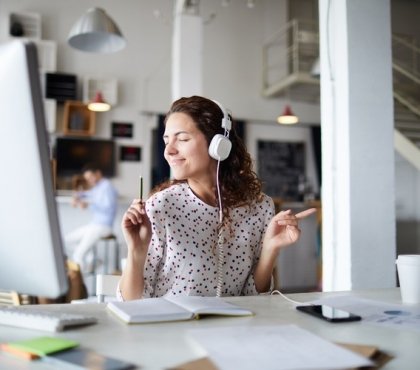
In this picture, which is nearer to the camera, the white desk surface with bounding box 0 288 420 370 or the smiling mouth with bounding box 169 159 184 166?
the white desk surface with bounding box 0 288 420 370

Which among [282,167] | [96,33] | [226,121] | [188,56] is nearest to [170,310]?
Answer: [226,121]

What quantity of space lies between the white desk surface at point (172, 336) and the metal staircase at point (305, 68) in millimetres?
6212

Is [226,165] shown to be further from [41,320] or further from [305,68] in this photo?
[305,68]

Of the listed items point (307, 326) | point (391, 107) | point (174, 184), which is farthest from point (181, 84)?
point (307, 326)

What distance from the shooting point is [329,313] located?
1050 millimetres

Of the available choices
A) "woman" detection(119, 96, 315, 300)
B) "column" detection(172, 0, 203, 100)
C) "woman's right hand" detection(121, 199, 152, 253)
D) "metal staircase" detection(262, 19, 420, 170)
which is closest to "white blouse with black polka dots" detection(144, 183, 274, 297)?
"woman" detection(119, 96, 315, 300)

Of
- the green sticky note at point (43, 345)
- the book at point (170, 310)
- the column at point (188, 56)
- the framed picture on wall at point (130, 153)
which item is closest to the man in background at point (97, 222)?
the framed picture on wall at point (130, 153)

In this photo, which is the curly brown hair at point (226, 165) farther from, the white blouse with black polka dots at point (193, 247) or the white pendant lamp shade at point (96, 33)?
the white pendant lamp shade at point (96, 33)

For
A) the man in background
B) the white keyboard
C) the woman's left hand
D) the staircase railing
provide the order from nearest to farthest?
the white keyboard → the woman's left hand → the man in background → the staircase railing

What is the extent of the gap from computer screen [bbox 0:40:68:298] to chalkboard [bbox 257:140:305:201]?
285 inches

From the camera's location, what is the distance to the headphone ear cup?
65.1 inches

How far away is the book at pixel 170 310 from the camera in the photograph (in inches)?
38.3

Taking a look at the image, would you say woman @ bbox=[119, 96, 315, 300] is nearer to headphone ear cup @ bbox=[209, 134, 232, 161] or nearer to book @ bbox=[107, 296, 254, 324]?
headphone ear cup @ bbox=[209, 134, 232, 161]

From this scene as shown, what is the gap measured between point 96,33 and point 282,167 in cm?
449
